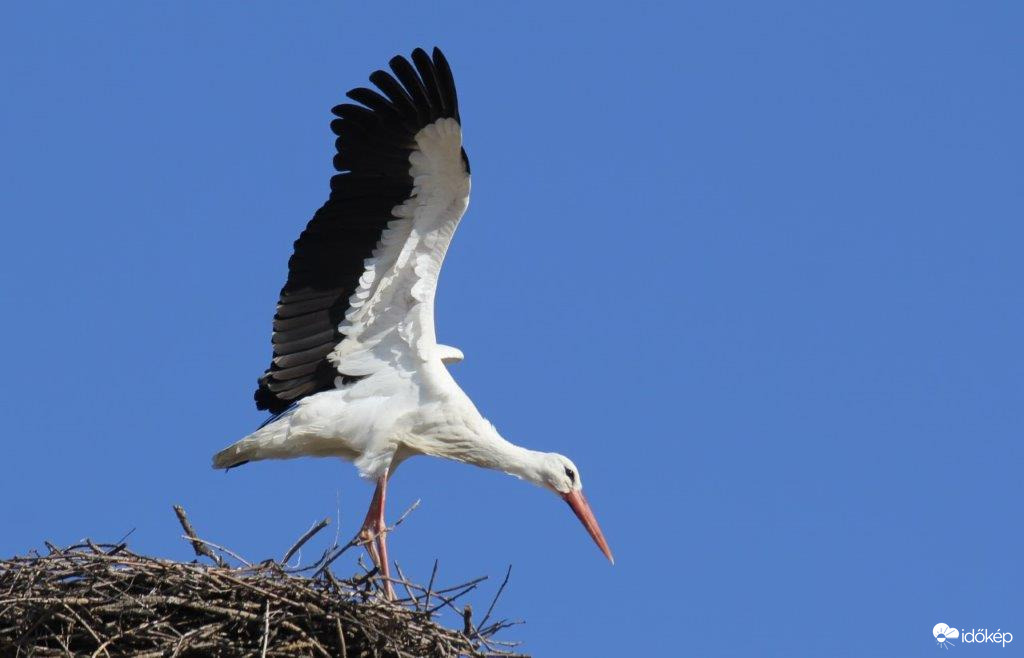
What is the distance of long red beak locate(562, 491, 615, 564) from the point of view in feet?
37.4

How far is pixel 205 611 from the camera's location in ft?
28.5

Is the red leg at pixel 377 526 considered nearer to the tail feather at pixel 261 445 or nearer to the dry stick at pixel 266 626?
the tail feather at pixel 261 445

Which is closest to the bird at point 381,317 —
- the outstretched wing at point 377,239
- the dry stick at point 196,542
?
the outstretched wing at point 377,239

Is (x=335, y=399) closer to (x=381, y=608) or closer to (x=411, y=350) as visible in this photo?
(x=411, y=350)

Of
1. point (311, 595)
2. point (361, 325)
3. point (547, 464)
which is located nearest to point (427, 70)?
point (361, 325)

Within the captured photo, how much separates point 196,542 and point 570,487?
2830mm

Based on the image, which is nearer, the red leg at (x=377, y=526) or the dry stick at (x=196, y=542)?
the dry stick at (x=196, y=542)

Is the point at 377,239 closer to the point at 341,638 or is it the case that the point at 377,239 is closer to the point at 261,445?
the point at 261,445

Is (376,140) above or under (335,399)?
above

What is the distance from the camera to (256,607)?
28.5 ft

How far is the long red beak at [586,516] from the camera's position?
11414mm

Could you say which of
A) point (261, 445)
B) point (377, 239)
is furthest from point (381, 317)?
point (261, 445)

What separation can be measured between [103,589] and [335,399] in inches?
105

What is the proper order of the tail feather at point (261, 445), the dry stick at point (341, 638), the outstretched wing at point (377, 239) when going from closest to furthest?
the dry stick at point (341, 638)
the outstretched wing at point (377, 239)
the tail feather at point (261, 445)
